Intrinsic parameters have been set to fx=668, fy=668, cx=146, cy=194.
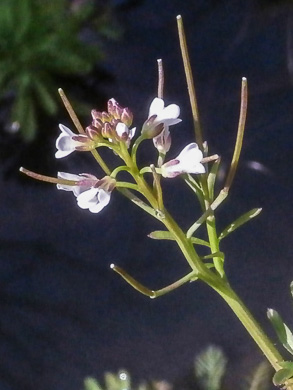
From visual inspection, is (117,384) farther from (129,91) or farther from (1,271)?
(129,91)

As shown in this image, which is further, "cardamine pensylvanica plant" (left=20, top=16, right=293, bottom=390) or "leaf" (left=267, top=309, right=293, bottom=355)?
"leaf" (left=267, top=309, right=293, bottom=355)

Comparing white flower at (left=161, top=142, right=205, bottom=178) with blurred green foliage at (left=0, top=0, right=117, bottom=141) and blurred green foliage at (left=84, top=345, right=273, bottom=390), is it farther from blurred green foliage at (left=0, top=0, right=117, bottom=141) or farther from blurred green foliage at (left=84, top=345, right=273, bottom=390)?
blurred green foliage at (left=0, top=0, right=117, bottom=141)

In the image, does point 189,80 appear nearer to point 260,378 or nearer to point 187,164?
point 187,164

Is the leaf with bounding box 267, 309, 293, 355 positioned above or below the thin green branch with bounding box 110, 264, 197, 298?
below

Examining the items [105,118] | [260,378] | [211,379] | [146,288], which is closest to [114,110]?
[105,118]

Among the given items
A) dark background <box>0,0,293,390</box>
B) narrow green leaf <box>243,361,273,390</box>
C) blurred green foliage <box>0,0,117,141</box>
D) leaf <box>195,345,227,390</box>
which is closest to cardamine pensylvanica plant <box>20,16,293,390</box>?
leaf <box>195,345,227,390</box>

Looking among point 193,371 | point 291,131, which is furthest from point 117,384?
point 291,131
